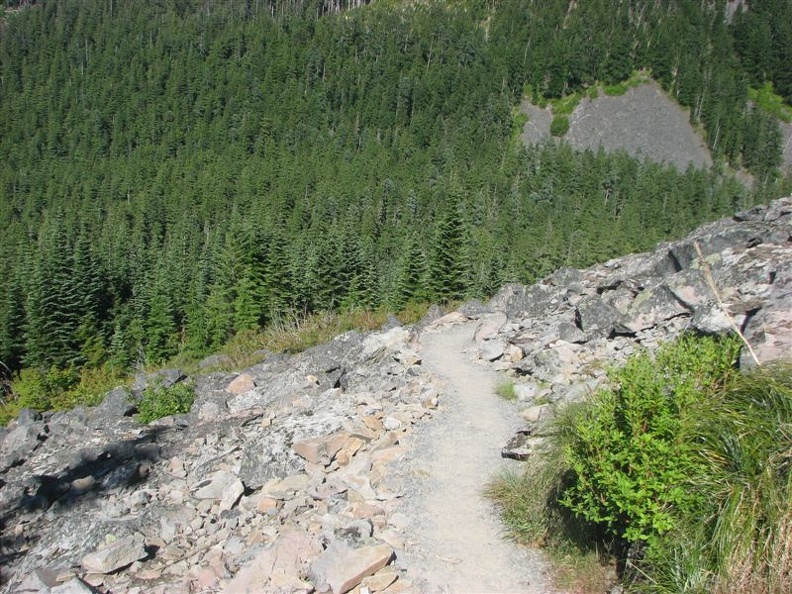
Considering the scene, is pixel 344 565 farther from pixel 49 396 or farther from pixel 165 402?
pixel 49 396

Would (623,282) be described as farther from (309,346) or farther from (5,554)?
(5,554)

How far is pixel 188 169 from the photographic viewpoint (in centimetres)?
12575

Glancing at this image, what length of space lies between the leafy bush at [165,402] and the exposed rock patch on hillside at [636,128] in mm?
119555

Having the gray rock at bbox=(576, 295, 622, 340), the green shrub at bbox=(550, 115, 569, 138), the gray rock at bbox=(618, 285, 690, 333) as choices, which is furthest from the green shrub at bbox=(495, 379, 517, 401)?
the green shrub at bbox=(550, 115, 569, 138)

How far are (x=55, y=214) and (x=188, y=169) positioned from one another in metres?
27.3

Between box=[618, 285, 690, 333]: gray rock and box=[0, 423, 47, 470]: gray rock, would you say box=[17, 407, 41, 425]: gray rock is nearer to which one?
box=[0, 423, 47, 470]: gray rock

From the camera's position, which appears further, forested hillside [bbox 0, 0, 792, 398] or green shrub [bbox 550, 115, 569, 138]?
green shrub [bbox 550, 115, 569, 138]

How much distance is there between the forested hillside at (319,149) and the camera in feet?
161

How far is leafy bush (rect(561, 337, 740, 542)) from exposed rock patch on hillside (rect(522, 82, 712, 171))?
4921 inches

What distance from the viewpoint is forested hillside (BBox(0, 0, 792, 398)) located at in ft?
161

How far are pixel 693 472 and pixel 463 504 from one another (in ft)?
10.8

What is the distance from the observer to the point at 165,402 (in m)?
15.1

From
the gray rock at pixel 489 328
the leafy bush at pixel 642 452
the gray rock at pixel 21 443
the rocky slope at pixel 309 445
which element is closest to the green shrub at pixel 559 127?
the rocky slope at pixel 309 445

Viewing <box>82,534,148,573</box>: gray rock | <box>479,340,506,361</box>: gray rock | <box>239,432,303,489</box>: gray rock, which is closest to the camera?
<box>82,534,148,573</box>: gray rock
